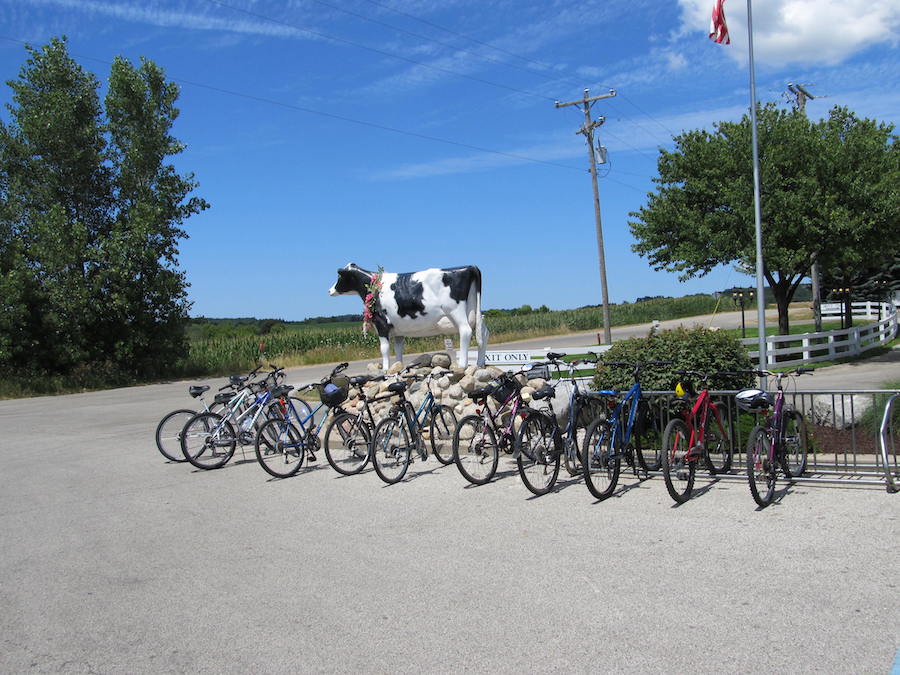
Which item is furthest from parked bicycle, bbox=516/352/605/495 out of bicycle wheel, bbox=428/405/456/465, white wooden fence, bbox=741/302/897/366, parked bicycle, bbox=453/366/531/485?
white wooden fence, bbox=741/302/897/366

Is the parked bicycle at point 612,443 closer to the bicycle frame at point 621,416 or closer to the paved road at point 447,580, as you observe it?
the bicycle frame at point 621,416

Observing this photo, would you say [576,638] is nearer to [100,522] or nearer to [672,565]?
[672,565]

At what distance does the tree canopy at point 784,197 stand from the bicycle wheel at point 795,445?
14491 mm

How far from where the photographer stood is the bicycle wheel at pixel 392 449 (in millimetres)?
8516

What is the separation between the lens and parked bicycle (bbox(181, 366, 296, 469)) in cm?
982

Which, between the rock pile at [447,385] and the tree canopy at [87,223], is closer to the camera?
the rock pile at [447,385]

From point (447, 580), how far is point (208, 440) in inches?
216

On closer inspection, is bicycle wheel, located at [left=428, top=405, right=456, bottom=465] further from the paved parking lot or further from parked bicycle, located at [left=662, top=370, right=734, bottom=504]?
parked bicycle, located at [left=662, top=370, right=734, bottom=504]

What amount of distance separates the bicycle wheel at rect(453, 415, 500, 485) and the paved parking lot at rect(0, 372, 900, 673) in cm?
22

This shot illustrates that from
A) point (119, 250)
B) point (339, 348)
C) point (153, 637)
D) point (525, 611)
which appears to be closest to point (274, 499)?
point (153, 637)

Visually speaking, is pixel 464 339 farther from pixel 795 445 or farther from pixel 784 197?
pixel 784 197

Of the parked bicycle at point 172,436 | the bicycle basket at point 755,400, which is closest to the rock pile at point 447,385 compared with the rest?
the parked bicycle at point 172,436

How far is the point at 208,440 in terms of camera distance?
9789 millimetres

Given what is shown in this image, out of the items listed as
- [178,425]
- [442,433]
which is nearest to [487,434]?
[442,433]
